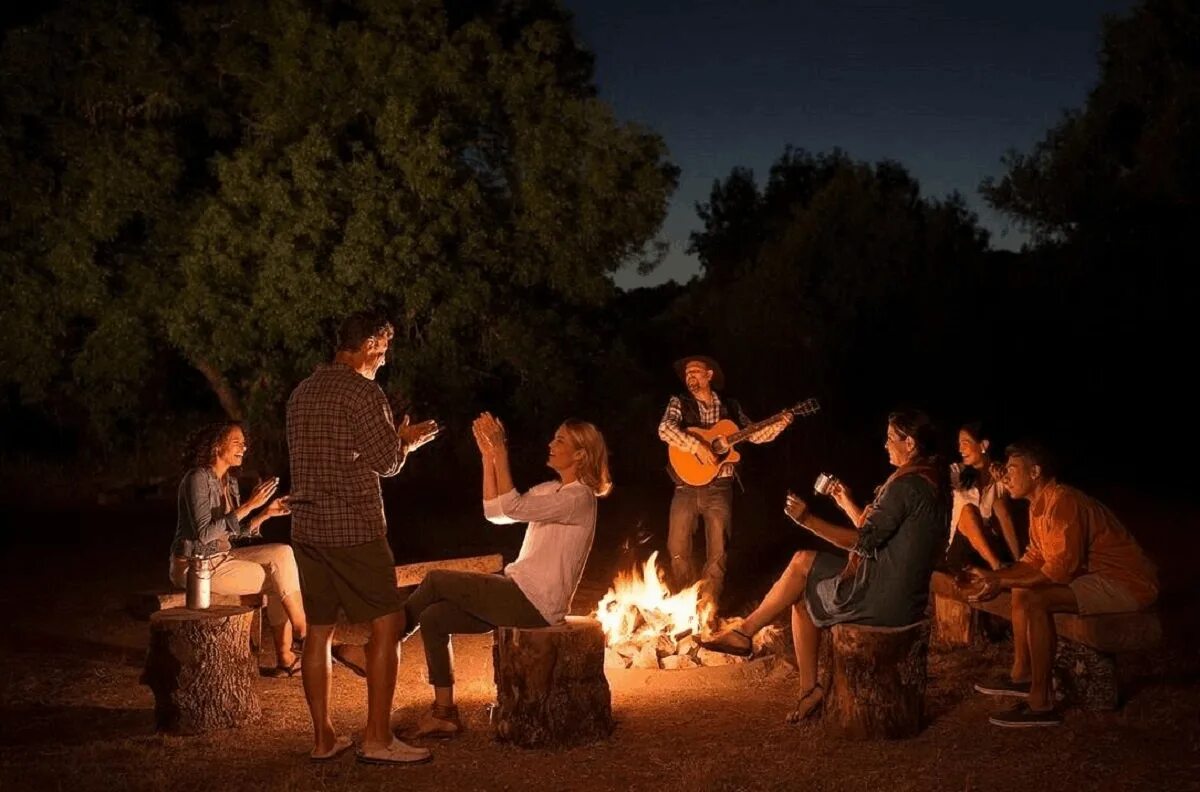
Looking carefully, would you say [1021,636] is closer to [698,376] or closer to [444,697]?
[444,697]

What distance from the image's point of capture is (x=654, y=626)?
8.20m

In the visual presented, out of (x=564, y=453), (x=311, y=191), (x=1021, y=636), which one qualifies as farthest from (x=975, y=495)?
(x=311, y=191)

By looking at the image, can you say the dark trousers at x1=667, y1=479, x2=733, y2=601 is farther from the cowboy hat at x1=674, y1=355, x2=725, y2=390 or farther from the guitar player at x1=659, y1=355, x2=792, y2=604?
the cowboy hat at x1=674, y1=355, x2=725, y2=390

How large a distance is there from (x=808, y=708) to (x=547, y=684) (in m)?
1.36

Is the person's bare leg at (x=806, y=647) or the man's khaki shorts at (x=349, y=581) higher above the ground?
the man's khaki shorts at (x=349, y=581)

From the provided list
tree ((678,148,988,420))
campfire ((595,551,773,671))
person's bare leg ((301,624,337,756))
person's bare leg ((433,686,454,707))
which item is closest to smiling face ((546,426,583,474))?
person's bare leg ((433,686,454,707))

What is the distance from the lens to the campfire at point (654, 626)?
26.4 feet

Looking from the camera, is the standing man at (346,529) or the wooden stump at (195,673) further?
the wooden stump at (195,673)

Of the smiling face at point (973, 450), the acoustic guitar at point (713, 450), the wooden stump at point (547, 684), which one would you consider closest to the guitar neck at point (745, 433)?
the acoustic guitar at point (713, 450)

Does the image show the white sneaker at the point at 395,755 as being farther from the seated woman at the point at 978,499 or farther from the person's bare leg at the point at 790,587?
the seated woman at the point at 978,499

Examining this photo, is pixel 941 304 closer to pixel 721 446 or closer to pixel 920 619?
pixel 721 446

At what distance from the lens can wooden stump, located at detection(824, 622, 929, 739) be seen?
627 cm

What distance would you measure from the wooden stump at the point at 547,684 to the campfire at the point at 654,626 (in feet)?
5.85

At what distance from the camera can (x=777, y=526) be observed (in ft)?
50.1
